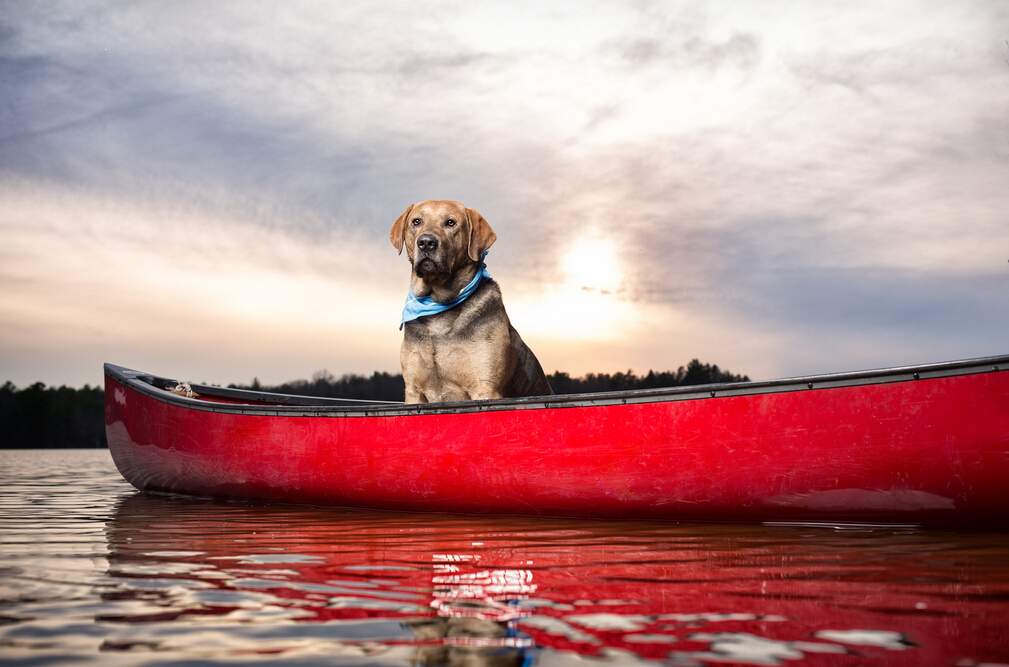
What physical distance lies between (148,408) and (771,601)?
7.59 metres

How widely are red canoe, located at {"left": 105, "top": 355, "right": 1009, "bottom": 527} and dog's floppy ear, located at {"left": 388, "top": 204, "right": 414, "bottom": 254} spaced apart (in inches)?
59.4

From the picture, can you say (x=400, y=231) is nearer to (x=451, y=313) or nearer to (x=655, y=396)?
(x=451, y=313)

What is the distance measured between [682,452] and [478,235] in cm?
263

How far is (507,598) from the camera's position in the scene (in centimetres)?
219

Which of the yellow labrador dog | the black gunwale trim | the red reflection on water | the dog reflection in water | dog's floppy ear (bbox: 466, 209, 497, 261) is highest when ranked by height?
dog's floppy ear (bbox: 466, 209, 497, 261)

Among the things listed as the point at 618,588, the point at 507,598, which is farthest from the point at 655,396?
the point at 507,598

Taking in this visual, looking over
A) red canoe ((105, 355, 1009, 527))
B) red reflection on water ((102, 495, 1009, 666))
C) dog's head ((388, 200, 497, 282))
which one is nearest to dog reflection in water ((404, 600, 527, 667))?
red reflection on water ((102, 495, 1009, 666))

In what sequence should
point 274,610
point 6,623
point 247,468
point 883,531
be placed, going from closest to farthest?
1. point 6,623
2. point 274,610
3. point 883,531
4. point 247,468

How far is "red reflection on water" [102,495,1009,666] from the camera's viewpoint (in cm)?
169

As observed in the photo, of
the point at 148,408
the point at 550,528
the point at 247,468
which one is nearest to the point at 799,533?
the point at 550,528

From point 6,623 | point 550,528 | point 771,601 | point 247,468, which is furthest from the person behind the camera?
point 247,468

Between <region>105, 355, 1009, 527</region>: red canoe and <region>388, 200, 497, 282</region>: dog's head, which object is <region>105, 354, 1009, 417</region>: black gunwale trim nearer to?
<region>105, 355, 1009, 527</region>: red canoe

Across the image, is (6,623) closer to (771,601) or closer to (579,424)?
(771,601)

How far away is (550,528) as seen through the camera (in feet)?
14.3
